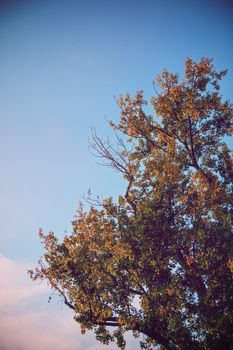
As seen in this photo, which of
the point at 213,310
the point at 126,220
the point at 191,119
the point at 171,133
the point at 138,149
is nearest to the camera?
the point at 213,310

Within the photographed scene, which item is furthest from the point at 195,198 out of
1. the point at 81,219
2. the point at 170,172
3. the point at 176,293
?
the point at 81,219

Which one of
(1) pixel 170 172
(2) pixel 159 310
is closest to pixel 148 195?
(1) pixel 170 172

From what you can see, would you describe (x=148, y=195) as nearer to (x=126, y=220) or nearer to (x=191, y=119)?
(x=126, y=220)

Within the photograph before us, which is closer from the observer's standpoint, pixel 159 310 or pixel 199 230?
pixel 159 310

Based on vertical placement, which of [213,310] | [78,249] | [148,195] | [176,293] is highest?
[148,195]

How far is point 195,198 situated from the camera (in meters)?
16.1

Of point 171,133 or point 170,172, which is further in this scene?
point 171,133

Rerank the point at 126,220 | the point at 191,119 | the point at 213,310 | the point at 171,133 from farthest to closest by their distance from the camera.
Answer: the point at 171,133 < the point at 191,119 < the point at 126,220 < the point at 213,310

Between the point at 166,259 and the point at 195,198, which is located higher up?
the point at 195,198

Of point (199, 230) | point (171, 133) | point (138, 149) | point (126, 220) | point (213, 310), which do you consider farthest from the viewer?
point (138, 149)

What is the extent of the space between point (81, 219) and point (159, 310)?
26.3 feet

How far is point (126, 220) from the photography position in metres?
16.0

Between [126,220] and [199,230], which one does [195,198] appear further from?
[126,220]

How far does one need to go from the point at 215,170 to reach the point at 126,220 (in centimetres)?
761
